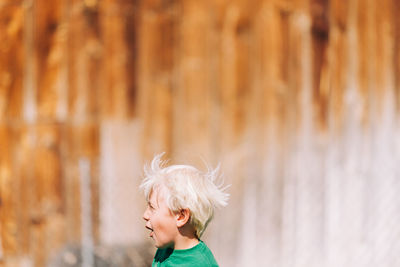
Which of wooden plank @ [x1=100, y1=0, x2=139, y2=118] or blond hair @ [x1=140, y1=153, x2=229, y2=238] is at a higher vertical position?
wooden plank @ [x1=100, y1=0, x2=139, y2=118]

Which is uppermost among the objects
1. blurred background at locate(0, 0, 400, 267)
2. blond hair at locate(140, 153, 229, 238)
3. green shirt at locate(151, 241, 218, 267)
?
blurred background at locate(0, 0, 400, 267)

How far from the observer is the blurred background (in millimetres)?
3656

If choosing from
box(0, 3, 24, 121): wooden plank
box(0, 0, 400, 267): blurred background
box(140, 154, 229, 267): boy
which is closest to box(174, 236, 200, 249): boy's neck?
box(140, 154, 229, 267): boy

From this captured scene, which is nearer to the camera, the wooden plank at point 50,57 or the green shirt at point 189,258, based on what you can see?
the green shirt at point 189,258

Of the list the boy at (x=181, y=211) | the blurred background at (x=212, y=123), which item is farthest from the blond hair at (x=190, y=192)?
the blurred background at (x=212, y=123)

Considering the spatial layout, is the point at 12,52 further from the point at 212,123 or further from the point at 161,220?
the point at 161,220

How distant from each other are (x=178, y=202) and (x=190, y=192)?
0.05 meters

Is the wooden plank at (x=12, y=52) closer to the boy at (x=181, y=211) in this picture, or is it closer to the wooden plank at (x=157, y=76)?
the wooden plank at (x=157, y=76)

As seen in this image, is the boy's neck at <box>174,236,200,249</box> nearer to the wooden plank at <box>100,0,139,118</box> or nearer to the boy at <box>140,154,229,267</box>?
the boy at <box>140,154,229,267</box>

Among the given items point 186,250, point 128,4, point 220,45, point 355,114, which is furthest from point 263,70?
point 186,250

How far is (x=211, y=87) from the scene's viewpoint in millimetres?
3682

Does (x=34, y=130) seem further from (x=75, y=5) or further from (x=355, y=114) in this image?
(x=355, y=114)

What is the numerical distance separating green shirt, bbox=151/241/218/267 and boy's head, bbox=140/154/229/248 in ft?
0.13

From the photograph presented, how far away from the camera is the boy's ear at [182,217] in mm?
2223
